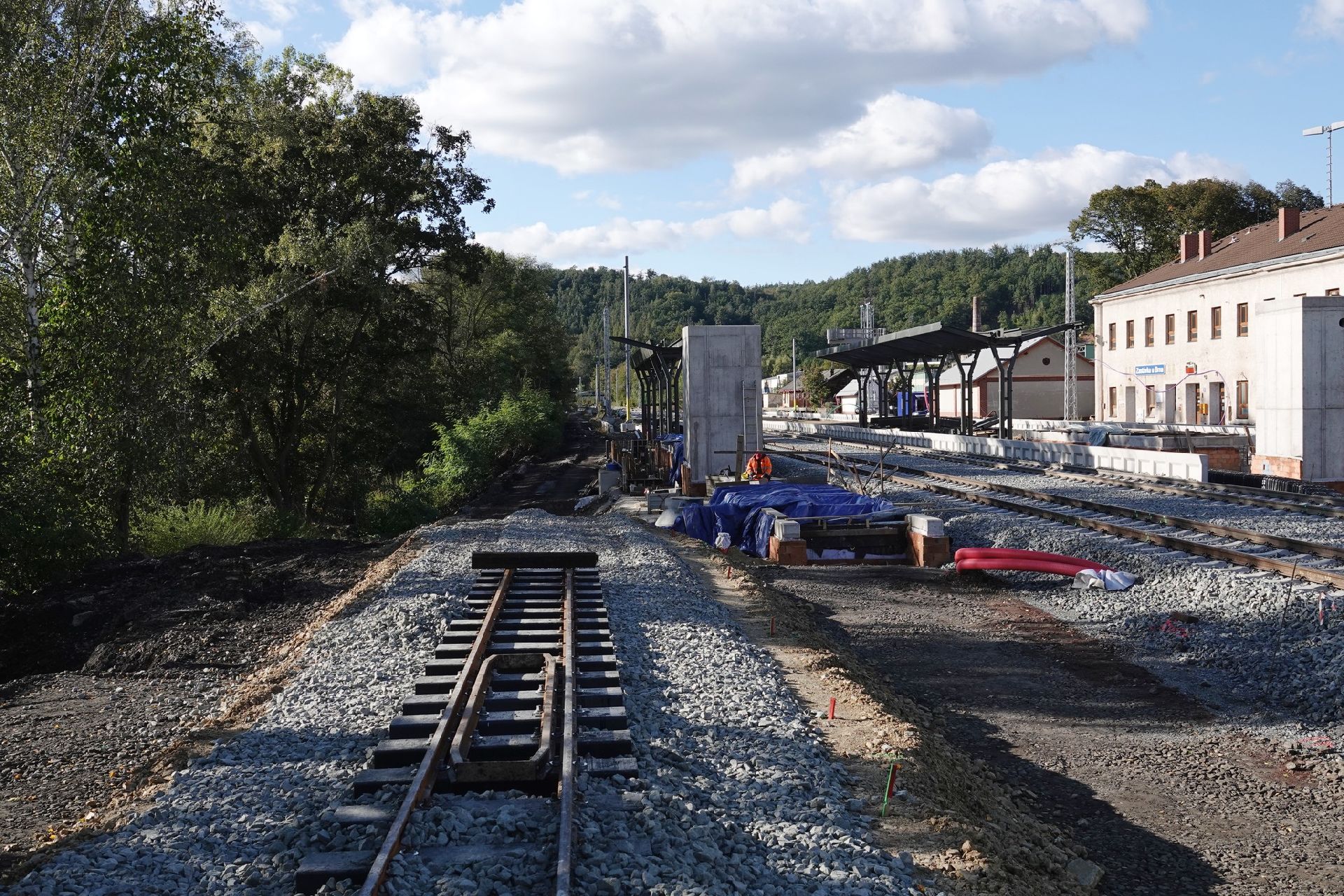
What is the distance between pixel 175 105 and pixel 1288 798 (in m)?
21.7

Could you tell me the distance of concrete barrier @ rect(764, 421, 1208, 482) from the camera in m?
26.5

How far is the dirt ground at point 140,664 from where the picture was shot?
7.35 metres

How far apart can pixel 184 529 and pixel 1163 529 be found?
1891 centimetres

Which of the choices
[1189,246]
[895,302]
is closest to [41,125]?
[1189,246]

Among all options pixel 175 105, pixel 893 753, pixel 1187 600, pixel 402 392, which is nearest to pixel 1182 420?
pixel 402 392

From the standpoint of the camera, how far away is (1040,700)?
10477 millimetres

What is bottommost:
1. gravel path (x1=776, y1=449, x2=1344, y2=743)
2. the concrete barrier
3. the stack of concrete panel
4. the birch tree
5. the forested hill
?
gravel path (x1=776, y1=449, x2=1344, y2=743)

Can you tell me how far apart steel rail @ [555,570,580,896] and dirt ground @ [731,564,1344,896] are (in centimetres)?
216

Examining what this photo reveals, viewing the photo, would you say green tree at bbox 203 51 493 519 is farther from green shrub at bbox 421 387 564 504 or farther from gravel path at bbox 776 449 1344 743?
gravel path at bbox 776 449 1344 743

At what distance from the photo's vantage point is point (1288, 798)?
781cm

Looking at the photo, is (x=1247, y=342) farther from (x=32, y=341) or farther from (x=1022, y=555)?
(x=32, y=341)

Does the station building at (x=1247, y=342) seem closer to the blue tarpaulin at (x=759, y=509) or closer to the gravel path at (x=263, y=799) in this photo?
the blue tarpaulin at (x=759, y=509)

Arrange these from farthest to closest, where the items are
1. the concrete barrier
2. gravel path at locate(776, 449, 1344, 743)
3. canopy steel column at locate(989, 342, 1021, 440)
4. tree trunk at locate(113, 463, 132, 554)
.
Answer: canopy steel column at locate(989, 342, 1021, 440), the concrete barrier, tree trunk at locate(113, 463, 132, 554), gravel path at locate(776, 449, 1344, 743)

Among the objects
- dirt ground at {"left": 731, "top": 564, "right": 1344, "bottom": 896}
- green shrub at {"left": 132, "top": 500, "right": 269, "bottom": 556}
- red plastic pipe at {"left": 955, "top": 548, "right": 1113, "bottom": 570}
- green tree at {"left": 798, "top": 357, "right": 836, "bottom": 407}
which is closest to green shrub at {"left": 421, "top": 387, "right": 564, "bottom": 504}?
green shrub at {"left": 132, "top": 500, "right": 269, "bottom": 556}
